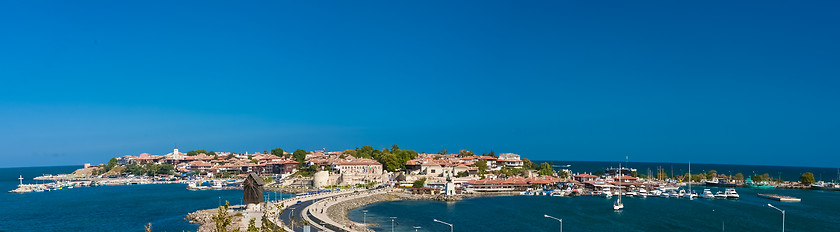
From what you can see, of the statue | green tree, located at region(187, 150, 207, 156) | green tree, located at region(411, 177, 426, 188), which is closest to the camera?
the statue

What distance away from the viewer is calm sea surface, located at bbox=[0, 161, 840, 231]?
139ft

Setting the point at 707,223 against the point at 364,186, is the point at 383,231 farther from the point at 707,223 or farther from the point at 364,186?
the point at 364,186

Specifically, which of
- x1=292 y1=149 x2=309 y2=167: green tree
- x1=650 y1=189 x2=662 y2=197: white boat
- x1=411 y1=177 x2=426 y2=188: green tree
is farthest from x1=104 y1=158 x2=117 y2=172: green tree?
x1=650 y1=189 x2=662 y2=197: white boat

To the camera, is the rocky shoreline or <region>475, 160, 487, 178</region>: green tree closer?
the rocky shoreline

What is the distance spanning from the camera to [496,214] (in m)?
49.5

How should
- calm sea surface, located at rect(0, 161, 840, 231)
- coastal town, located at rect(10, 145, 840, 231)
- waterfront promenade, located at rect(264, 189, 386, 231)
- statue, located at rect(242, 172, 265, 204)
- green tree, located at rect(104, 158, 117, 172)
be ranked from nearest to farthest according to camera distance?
1. waterfront promenade, located at rect(264, 189, 386, 231)
2. calm sea surface, located at rect(0, 161, 840, 231)
3. statue, located at rect(242, 172, 265, 204)
4. coastal town, located at rect(10, 145, 840, 231)
5. green tree, located at rect(104, 158, 117, 172)

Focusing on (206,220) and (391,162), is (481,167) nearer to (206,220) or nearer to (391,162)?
(391,162)

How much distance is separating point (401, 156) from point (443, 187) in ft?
66.1

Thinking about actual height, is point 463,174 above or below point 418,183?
above

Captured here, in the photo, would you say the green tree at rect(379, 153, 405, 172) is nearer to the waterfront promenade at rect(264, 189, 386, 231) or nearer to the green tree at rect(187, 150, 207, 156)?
the waterfront promenade at rect(264, 189, 386, 231)

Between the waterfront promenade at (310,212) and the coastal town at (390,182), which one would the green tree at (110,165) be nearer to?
the coastal town at (390,182)

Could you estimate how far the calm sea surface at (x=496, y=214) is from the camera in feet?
139

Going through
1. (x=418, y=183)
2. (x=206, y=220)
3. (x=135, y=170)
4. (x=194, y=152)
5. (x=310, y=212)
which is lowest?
(x=135, y=170)

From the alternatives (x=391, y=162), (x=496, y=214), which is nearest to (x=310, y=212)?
(x=496, y=214)
